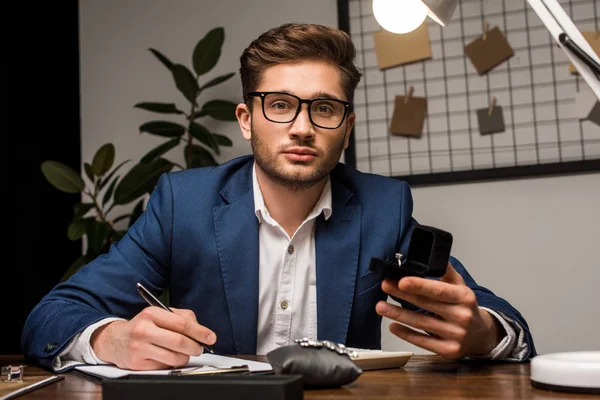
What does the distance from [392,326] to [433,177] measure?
5.40 feet

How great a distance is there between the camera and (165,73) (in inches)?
122

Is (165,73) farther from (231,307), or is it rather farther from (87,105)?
(231,307)

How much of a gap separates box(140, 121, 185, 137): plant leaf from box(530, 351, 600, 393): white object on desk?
212 cm

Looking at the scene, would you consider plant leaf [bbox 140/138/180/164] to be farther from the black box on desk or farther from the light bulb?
the black box on desk

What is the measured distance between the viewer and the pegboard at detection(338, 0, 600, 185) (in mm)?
2539

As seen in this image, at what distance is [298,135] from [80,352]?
2.00ft

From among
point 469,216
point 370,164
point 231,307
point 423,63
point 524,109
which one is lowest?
point 231,307

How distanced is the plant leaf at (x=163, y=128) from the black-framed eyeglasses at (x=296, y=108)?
1305mm

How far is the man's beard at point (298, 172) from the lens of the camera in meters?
1.51

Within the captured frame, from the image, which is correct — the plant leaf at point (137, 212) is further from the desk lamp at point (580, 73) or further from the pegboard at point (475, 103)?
the desk lamp at point (580, 73)

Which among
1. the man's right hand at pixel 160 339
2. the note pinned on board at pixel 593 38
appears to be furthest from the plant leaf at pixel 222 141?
the man's right hand at pixel 160 339

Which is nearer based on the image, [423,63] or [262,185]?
[262,185]

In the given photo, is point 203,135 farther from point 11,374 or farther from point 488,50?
point 11,374

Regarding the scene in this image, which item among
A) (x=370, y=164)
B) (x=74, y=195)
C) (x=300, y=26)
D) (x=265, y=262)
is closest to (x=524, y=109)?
(x=370, y=164)
